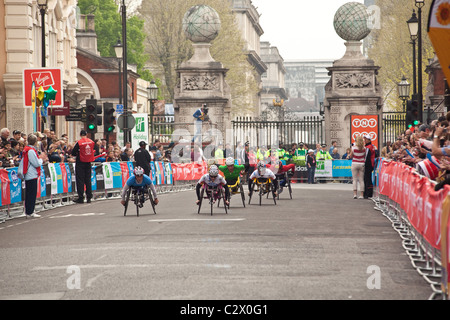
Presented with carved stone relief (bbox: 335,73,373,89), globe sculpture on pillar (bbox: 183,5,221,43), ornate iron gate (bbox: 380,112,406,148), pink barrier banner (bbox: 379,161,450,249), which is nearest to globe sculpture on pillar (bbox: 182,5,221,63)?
globe sculpture on pillar (bbox: 183,5,221,43)

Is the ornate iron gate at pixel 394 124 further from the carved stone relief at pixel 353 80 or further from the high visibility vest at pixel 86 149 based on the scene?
the high visibility vest at pixel 86 149

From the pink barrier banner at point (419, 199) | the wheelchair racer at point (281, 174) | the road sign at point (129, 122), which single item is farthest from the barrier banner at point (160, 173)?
the pink barrier banner at point (419, 199)

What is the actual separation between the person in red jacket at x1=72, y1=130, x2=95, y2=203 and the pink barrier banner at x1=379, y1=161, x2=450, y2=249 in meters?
8.93

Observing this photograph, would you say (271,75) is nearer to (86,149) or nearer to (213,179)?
(86,149)

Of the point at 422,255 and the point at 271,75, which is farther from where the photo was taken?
the point at 271,75

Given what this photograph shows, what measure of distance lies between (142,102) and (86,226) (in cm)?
5770

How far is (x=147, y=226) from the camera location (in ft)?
57.2

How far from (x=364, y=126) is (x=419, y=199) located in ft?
88.7

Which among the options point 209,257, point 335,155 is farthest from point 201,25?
point 209,257

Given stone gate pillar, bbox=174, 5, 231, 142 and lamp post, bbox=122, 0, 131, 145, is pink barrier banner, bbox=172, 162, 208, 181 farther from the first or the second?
stone gate pillar, bbox=174, 5, 231, 142

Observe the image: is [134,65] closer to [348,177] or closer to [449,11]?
[348,177]

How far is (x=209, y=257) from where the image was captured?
12.4 metres
